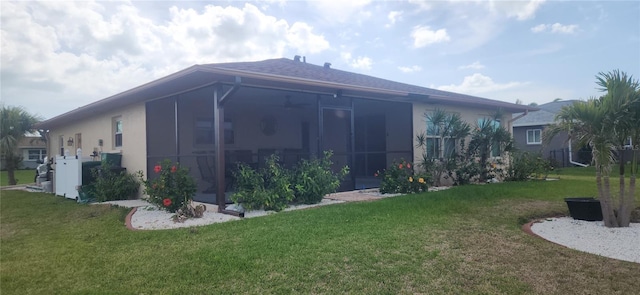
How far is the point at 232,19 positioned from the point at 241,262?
828cm

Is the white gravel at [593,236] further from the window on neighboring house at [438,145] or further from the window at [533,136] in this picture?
the window at [533,136]

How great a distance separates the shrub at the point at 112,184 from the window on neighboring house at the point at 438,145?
733cm

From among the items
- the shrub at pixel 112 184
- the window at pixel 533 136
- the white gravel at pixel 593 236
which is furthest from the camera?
the window at pixel 533 136

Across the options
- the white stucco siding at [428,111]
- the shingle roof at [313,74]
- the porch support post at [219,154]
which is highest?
the shingle roof at [313,74]

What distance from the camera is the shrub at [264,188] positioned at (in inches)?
245

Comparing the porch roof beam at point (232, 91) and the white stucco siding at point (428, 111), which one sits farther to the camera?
the white stucco siding at point (428, 111)

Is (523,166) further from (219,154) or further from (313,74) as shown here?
(219,154)

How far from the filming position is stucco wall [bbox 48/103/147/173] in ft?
28.7

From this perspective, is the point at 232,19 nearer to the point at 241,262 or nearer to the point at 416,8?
the point at 416,8

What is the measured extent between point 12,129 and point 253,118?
1138cm

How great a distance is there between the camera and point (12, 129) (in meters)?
15.4

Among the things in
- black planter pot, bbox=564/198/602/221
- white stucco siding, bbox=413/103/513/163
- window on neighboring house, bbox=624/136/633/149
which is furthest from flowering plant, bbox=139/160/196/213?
window on neighboring house, bbox=624/136/633/149

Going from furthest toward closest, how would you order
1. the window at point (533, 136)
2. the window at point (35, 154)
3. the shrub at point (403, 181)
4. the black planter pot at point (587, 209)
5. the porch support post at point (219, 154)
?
the window at point (35, 154) < the window at point (533, 136) < the shrub at point (403, 181) < the porch support post at point (219, 154) < the black planter pot at point (587, 209)

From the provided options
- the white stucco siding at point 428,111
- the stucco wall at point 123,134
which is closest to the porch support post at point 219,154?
the stucco wall at point 123,134
